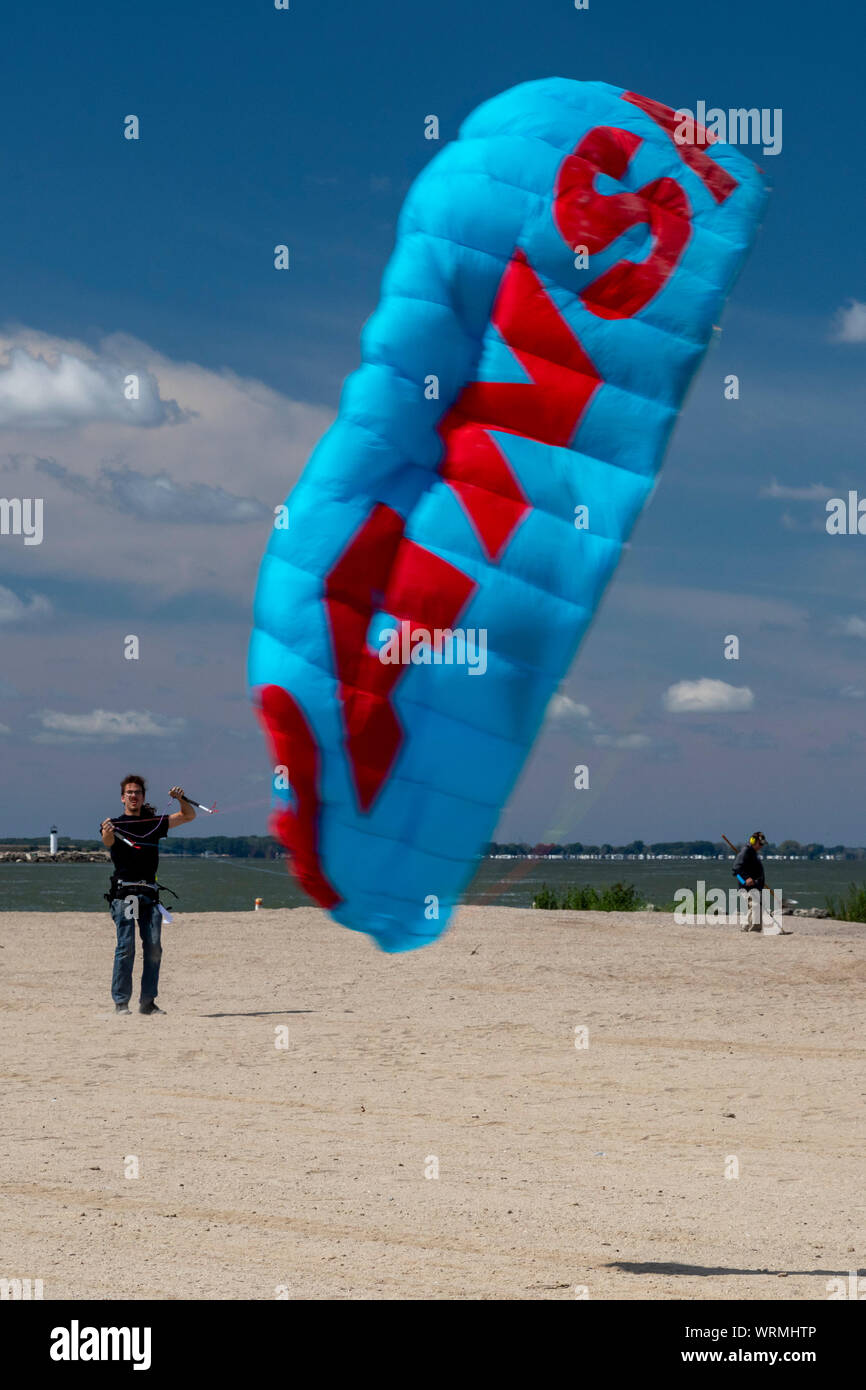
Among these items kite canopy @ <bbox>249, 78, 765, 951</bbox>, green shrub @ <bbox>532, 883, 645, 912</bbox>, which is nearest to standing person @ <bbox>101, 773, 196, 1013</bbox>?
kite canopy @ <bbox>249, 78, 765, 951</bbox>

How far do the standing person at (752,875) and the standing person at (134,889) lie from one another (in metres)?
9.10

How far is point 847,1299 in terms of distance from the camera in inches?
246

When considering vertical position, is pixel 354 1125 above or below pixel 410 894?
below

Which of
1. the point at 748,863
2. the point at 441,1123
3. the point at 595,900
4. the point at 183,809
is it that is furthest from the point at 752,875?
the point at 183,809

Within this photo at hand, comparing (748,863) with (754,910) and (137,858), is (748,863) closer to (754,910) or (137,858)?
(754,910)

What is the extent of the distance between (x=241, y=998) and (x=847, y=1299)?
9907 mm

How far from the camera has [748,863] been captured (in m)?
19.9

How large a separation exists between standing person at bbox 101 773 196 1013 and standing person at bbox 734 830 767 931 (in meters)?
9.10

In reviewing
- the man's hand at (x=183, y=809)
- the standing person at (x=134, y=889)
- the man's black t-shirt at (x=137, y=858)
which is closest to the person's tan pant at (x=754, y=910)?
the standing person at (x=134, y=889)

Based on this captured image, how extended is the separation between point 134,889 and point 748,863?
9974mm

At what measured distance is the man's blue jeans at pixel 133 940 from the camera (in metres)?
12.9

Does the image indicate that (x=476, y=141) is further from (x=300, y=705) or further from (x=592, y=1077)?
(x=592, y=1077)

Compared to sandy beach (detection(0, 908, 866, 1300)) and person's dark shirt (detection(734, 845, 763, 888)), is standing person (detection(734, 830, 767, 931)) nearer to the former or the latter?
person's dark shirt (detection(734, 845, 763, 888))
